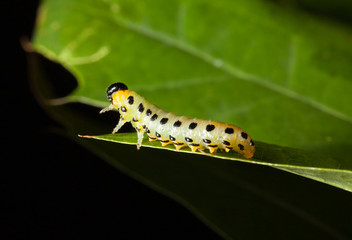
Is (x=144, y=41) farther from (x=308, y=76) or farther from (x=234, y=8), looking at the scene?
(x=308, y=76)

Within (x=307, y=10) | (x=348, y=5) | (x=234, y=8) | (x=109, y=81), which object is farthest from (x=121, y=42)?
(x=348, y=5)

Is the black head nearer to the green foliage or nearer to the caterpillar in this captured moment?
the caterpillar

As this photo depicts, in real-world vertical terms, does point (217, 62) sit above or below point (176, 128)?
above

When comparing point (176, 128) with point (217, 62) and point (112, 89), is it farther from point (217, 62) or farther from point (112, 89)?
point (217, 62)

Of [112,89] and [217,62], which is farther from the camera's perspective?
[217,62]

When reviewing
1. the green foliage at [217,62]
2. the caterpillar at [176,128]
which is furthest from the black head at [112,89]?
the green foliage at [217,62]

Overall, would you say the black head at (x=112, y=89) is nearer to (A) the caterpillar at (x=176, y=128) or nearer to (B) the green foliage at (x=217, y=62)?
(A) the caterpillar at (x=176, y=128)

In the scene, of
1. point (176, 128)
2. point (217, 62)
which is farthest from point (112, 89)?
point (217, 62)
